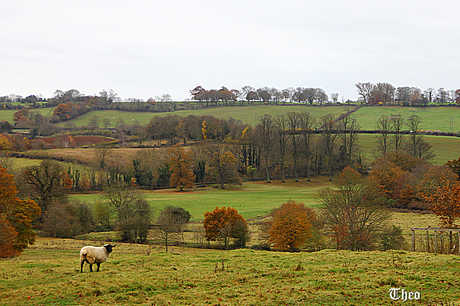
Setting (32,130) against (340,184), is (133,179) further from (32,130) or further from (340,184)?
(32,130)

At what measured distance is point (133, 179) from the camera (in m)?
80.6

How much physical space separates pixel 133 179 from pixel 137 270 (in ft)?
223

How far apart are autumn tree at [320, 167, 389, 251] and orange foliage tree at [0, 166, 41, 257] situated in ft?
84.9

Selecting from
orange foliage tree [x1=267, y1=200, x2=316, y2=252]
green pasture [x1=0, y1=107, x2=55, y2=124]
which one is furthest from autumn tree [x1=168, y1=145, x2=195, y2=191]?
green pasture [x1=0, y1=107, x2=55, y2=124]

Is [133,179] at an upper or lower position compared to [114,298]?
lower

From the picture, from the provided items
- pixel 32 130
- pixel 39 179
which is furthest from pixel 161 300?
pixel 32 130

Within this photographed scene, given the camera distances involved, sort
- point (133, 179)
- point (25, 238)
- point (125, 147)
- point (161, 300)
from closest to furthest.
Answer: point (161, 300) → point (25, 238) → point (133, 179) → point (125, 147)

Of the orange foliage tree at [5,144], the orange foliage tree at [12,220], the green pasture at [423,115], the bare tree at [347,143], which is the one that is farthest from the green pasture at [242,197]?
the green pasture at [423,115]

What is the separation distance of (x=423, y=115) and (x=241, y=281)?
5968 inches

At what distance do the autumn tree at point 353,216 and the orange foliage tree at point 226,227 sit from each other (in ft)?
27.5

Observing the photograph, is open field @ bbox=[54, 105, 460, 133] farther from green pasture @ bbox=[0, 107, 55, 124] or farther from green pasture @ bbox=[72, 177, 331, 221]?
green pasture @ bbox=[72, 177, 331, 221]

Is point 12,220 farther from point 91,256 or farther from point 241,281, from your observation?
point 241,281

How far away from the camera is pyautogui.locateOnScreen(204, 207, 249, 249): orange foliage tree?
33938mm

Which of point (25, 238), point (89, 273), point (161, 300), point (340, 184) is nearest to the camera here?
point (161, 300)
